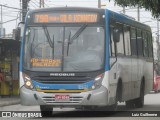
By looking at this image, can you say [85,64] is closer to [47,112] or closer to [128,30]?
[47,112]

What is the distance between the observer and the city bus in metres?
15.9

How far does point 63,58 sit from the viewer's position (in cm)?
1616

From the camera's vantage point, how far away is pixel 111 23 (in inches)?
670

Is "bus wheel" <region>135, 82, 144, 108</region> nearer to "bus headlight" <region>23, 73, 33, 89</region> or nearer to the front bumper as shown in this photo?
the front bumper

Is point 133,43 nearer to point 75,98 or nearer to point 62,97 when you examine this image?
point 75,98

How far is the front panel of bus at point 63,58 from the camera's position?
52.2 ft

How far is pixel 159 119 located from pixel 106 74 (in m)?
2.07

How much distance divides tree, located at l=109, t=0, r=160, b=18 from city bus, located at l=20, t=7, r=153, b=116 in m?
1.01

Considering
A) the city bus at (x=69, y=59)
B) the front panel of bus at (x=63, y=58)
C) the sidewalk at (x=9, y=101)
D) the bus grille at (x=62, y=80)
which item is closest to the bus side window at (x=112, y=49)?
Answer: the city bus at (x=69, y=59)

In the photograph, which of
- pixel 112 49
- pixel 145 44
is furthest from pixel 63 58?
pixel 145 44

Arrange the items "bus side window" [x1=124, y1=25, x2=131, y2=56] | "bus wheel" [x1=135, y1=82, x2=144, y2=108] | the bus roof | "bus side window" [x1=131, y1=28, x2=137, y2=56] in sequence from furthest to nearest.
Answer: "bus wheel" [x1=135, y1=82, x2=144, y2=108] → "bus side window" [x1=131, y1=28, x2=137, y2=56] → "bus side window" [x1=124, y1=25, x2=131, y2=56] → the bus roof

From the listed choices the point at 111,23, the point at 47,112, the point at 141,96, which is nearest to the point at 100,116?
the point at 47,112

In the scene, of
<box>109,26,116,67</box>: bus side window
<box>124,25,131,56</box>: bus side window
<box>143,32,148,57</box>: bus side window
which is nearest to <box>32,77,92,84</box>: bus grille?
<box>109,26,116,67</box>: bus side window

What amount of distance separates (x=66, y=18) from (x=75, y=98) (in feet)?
8.28
